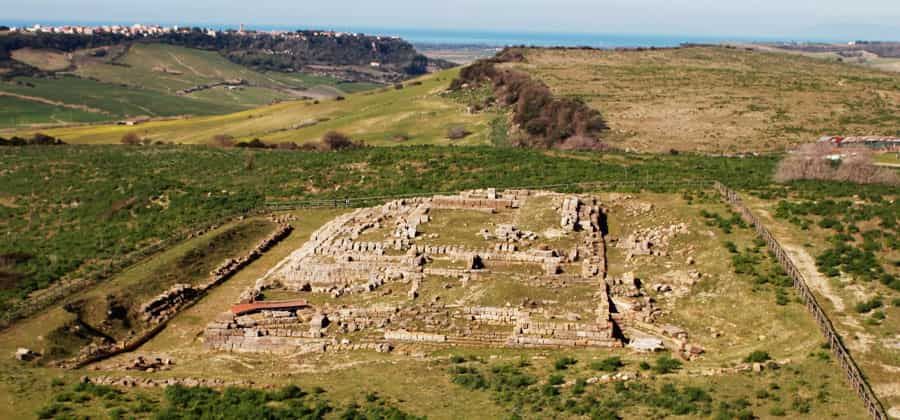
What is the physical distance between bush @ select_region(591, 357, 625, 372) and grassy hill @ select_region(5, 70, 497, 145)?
1873 inches

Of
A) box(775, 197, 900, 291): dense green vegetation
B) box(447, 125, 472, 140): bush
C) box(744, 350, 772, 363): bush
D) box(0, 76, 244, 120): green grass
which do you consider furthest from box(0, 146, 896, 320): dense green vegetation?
box(0, 76, 244, 120): green grass

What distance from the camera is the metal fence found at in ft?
64.7

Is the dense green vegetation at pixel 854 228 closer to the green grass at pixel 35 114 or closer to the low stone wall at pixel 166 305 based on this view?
the low stone wall at pixel 166 305

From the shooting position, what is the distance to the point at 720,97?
8281cm

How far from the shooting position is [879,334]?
79.7 feet

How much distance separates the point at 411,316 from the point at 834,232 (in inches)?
735

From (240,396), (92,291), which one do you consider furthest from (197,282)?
(240,396)

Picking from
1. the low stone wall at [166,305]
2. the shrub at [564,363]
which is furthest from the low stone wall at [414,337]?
the low stone wall at [166,305]

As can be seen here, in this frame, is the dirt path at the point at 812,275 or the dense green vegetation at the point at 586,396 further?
the dirt path at the point at 812,275

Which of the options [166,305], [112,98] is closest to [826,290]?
[166,305]

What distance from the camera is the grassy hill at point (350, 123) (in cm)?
7975

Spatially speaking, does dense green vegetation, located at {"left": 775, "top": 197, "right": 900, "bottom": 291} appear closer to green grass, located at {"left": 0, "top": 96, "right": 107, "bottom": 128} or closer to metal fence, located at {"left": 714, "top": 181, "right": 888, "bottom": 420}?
metal fence, located at {"left": 714, "top": 181, "right": 888, "bottom": 420}

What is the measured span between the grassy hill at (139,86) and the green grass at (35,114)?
123 mm

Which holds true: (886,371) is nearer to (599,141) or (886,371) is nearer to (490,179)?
(490,179)
